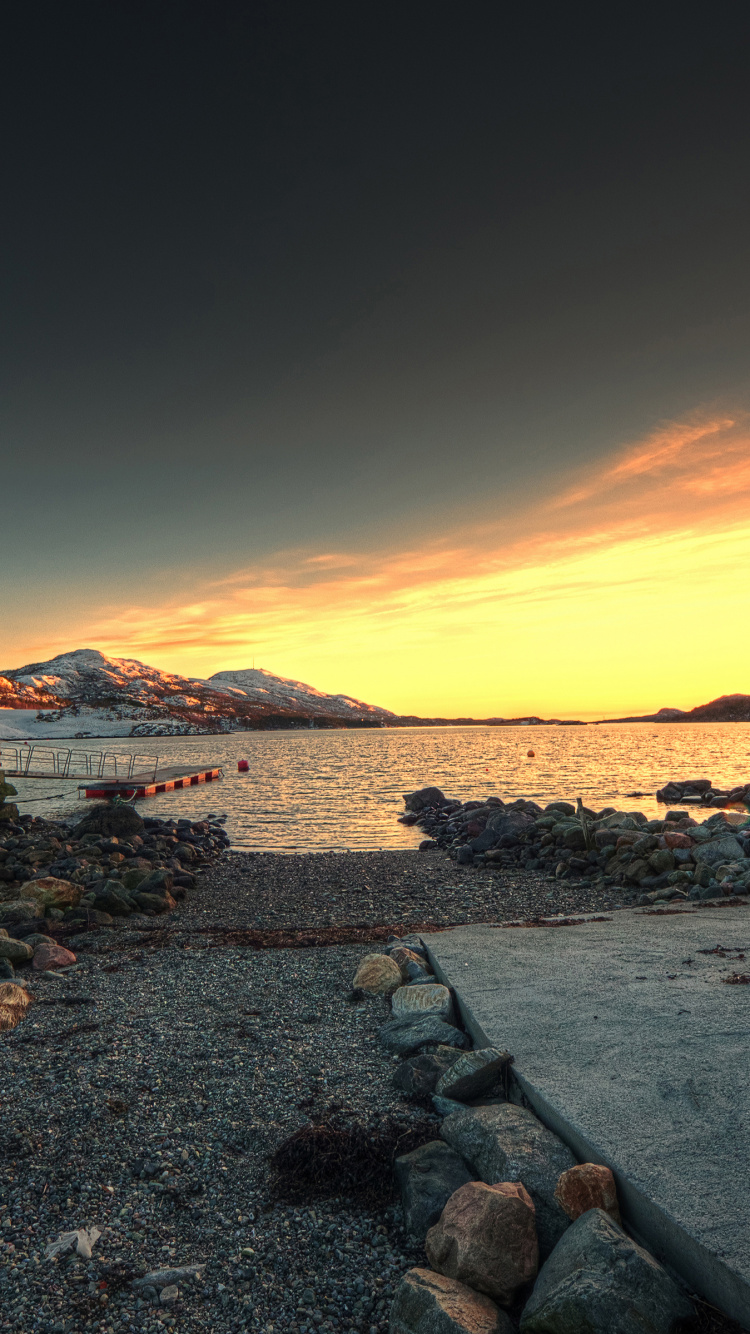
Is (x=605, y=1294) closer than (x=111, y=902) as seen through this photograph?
Yes

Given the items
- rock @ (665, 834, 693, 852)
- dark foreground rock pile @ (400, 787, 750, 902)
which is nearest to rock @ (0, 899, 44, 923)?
→ dark foreground rock pile @ (400, 787, 750, 902)

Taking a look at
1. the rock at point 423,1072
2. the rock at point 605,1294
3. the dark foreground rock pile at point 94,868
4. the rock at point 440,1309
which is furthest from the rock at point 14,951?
the rock at point 605,1294

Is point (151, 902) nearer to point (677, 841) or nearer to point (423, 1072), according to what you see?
point (423, 1072)

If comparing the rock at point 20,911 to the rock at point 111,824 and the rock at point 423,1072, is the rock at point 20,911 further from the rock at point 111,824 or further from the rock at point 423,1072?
the rock at point 111,824

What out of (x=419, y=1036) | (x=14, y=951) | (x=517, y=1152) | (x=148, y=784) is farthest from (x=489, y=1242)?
(x=148, y=784)

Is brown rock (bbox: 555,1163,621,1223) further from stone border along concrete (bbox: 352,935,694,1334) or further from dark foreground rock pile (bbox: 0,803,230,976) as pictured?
dark foreground rock pile (bbox: 0,803,230,976)

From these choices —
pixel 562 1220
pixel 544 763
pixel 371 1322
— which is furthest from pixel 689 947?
pixel 544 763

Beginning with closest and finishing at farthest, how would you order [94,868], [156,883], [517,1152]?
[517,1152]
[156,883]
[94,868]

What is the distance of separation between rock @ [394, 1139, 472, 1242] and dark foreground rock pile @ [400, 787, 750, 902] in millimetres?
9153

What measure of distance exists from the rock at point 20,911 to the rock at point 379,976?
683 cm

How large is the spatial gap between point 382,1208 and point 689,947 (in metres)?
5.09

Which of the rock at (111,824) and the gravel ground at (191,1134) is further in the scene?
the rock at (111,824)

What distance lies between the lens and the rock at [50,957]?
30.9 feet

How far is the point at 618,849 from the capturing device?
1739 centimetres
